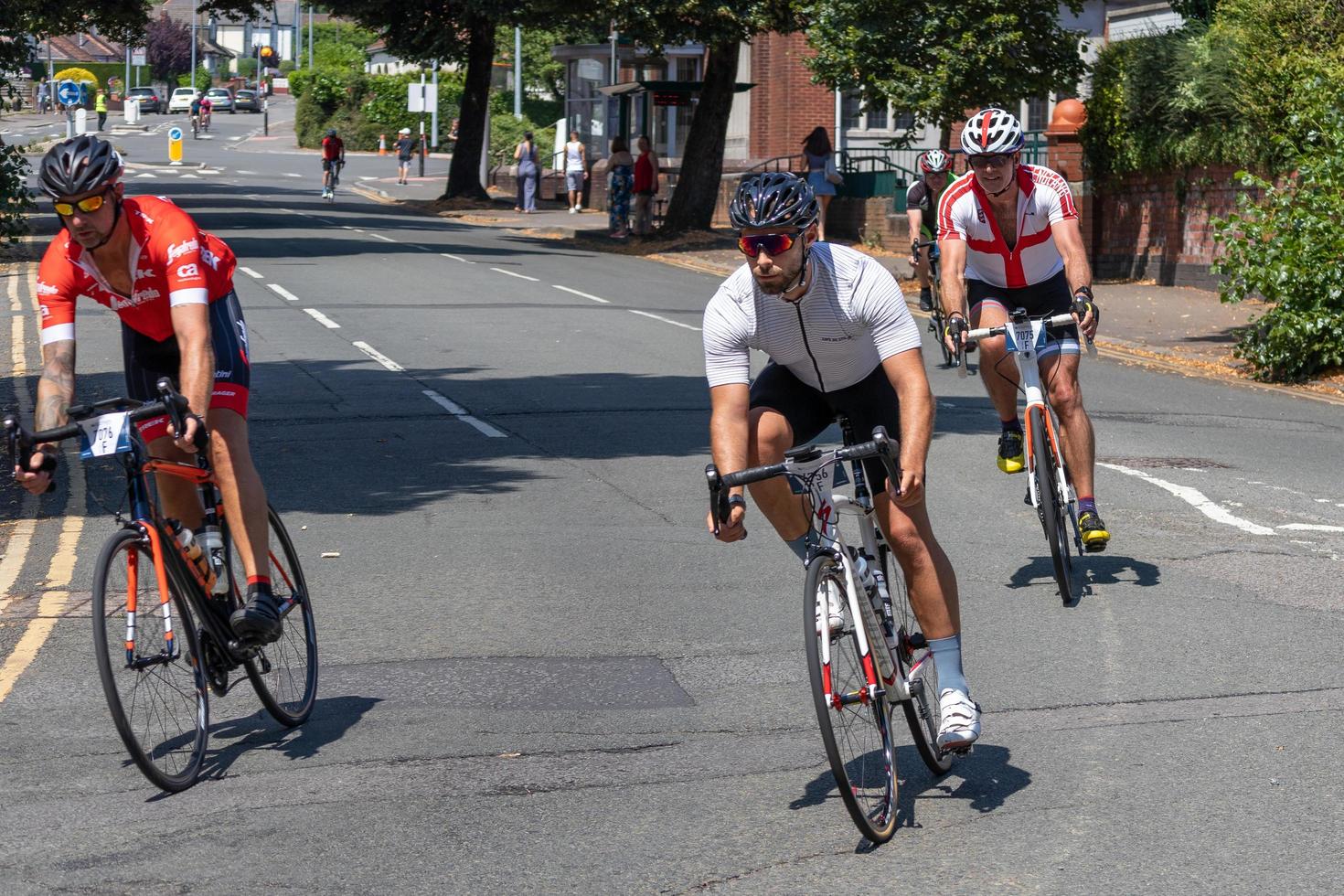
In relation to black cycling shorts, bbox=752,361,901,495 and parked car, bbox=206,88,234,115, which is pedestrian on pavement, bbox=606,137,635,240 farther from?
parked car, bbox=206,88,234,115

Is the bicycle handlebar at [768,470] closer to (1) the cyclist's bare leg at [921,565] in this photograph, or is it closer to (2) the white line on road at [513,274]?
(1) the cyclist's bare leg at [921,565]

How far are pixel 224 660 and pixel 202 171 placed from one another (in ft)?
213

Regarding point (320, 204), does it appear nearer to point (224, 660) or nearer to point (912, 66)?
point (912, 66)

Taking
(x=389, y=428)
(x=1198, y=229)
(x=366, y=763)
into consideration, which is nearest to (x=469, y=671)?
(x=366, y=763)

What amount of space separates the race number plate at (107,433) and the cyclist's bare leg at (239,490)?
57 cm

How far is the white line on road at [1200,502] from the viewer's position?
31.8 ft

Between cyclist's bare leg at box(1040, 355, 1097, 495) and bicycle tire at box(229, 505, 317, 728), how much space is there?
3.69 metres

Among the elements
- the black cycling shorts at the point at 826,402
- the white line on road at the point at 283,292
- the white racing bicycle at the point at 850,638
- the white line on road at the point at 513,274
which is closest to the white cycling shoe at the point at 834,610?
the white racing bicycle at the point at 850,638

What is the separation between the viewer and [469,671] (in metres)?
6.90

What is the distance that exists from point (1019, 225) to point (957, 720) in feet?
12.4

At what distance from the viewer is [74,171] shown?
5473 millimetres

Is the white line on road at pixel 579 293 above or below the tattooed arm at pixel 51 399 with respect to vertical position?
below

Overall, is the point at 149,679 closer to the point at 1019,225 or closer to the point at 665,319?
the point at 1019,225

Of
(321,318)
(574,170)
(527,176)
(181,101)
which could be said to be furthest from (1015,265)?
(181,101)
